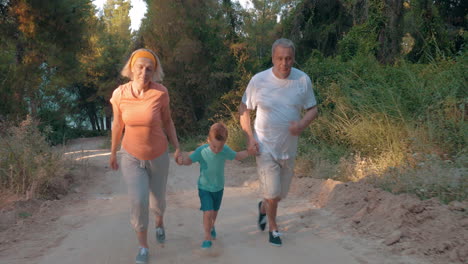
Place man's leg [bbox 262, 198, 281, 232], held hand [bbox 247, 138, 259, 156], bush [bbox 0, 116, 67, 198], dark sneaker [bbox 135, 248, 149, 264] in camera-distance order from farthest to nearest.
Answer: bush [bbox 0, 116, 67, 198]
man's leg [bbox 262, 198, 281, 232]
held hand [bbox 247, 138, 259, 156]
dark sneaker [bbox 135, 248, 149, 264]

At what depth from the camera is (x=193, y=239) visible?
17.4 feet

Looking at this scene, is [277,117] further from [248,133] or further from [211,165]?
[211,165]

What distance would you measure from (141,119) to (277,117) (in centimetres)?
151

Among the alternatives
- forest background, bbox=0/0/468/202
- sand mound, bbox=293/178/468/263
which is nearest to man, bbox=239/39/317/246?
sand mound, bbox=293/178/468/263

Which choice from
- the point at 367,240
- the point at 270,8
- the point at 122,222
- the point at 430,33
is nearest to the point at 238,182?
the point at 122,222

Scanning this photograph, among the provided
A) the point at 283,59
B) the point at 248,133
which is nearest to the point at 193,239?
the point at 248,133

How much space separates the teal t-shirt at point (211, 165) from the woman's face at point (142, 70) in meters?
0.99

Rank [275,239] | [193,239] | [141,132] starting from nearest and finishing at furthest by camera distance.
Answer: [141,132] → [275,239] → [193,239]

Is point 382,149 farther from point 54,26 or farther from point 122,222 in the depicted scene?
point 54,26

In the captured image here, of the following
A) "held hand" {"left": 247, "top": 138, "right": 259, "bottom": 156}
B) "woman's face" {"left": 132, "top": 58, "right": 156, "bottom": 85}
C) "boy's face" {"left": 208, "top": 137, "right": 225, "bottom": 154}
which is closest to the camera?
"woman's face" {"left": 132, "top": 58, "right": 156, "bottom": 85}

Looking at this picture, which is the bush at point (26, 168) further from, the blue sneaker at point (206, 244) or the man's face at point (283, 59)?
the man's face at point (283, 59)

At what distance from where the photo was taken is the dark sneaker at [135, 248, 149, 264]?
174 inches

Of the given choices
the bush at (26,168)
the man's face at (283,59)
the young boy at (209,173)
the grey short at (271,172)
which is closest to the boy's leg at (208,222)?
the young boy at (209,173)

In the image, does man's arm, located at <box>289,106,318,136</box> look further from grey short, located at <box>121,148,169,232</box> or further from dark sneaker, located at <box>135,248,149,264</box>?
dark sneaker, located at <box>135,248,149,264</box>
